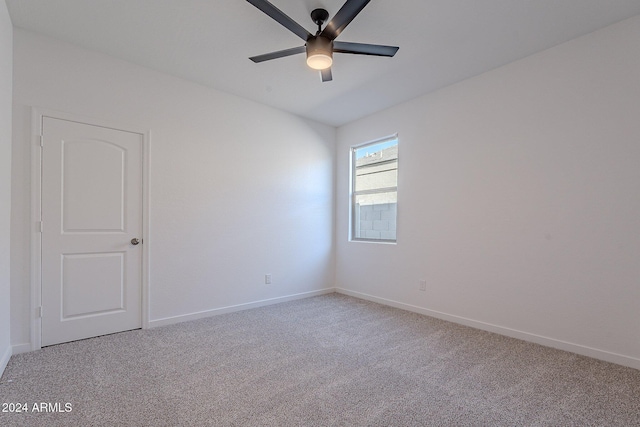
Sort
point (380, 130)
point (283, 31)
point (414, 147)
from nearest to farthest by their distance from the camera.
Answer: point (283, 31) → point (414, 147) → point (380, 130)

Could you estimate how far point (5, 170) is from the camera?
7.77ft

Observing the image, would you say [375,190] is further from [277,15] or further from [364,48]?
[277,15]

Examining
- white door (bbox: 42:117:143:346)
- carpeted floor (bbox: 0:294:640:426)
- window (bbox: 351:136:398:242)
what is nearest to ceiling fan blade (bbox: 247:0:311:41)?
white door (bbox: 42:117:143:346)

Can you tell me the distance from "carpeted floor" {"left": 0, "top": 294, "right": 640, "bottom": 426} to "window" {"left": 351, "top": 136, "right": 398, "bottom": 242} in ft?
5.34

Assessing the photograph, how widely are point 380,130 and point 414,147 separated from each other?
0.65 m

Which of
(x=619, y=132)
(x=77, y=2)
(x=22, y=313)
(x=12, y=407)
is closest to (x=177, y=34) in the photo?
(x=77, y=2)

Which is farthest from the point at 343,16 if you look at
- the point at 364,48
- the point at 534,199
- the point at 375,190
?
the point at 375,190

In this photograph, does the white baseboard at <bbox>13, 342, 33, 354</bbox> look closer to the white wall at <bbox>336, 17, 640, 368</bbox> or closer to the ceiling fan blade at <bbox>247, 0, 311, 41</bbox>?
the ceiling fan blade at <bbox>247, 0, 311, 41</bbox>

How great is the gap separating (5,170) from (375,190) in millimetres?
3908

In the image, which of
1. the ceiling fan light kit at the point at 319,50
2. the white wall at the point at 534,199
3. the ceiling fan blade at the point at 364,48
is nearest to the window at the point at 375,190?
the white wall at the point at 534,199

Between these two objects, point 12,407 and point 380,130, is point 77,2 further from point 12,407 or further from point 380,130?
point 380,130

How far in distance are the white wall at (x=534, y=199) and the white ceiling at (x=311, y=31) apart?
33 cm

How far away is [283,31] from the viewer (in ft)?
8.63

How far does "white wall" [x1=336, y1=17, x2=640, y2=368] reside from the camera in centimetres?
246
